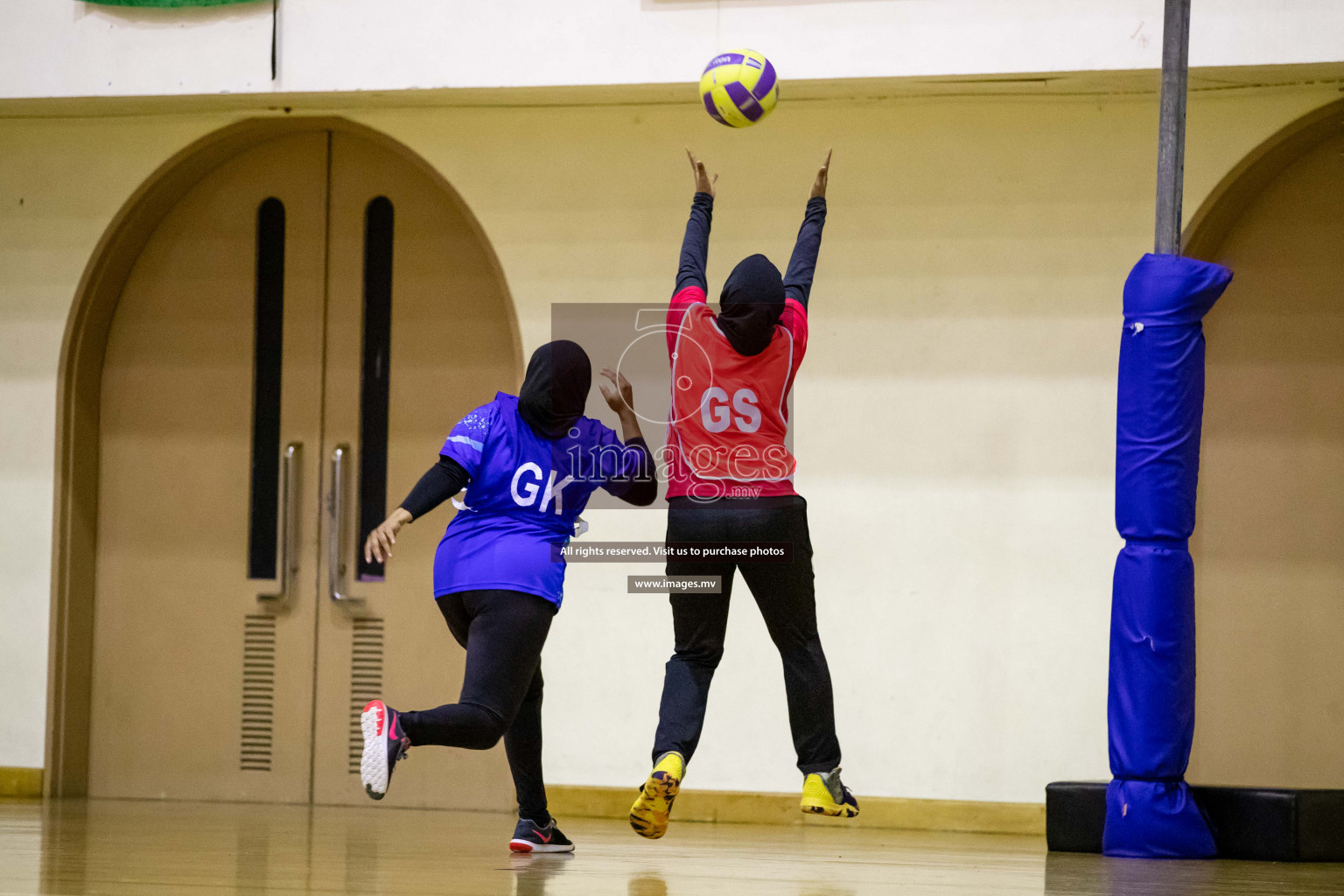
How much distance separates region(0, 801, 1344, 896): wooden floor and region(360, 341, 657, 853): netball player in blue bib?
42 centimetres

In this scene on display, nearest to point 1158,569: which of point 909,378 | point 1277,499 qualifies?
point 1277,499

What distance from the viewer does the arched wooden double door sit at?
248 inches

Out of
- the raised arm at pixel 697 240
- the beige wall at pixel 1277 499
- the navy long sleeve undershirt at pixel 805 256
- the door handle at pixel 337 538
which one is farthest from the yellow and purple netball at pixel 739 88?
the door handle at pixel 337 538

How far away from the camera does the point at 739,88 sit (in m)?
4.36

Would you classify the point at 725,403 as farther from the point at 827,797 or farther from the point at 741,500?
the point at 827,797

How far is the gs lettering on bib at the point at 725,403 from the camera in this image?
3.88 m

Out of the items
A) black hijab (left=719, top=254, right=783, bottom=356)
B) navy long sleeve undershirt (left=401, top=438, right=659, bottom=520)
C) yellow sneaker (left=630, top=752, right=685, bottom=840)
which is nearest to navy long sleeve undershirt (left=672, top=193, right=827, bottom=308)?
black hijab (left=719, top=254, right=783, bottom=356)

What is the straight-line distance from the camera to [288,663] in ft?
20.8

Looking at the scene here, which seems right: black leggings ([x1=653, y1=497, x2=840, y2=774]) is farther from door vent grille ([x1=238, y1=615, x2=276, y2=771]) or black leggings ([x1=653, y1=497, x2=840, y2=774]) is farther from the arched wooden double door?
door vent grille ([x1=238, y1=615, x2=276, y2=771])

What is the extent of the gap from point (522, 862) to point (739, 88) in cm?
258

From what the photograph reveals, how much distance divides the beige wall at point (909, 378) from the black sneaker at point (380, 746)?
7.74ft

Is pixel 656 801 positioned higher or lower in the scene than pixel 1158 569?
lower

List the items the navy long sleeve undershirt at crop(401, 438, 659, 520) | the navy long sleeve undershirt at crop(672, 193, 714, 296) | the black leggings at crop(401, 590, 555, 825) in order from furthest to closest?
the navy long sleeve undershirt at crop(672, 193, 714, 296) → the navy long sleeve undershirt at crop(401, 438, 659, 520) → the black leggings at crop(401, 590, 555, 825)

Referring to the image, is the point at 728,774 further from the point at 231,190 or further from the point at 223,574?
the point at 231,190
